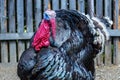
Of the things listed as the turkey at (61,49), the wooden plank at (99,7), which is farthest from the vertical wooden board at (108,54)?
the turkey at (61,49)

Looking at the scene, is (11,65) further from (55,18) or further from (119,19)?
(55,18)

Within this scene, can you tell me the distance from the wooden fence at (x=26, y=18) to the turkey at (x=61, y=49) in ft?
8.50

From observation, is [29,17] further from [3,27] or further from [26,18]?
[3,27]

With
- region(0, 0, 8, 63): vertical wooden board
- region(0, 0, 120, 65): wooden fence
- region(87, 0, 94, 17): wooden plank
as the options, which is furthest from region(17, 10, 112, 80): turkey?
region(0, 0, 8, 63): vertical wooden board

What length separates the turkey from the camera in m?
4.17

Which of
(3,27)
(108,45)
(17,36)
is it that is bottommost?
(108,45)

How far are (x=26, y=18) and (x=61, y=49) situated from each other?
3.24 meters

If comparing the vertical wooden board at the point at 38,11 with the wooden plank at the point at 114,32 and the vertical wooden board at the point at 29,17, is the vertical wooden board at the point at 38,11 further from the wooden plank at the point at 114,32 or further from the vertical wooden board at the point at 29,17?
the wooden plank at the point at 114,32

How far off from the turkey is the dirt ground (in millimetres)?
2226

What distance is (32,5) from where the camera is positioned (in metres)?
7.46

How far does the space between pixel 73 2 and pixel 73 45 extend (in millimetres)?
3082

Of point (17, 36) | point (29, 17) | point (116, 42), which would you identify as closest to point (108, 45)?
point (116, 42)

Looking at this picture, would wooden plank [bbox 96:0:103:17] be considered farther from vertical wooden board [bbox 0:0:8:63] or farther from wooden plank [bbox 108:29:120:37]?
vertical wooden board [bbox 0:0:8:63]

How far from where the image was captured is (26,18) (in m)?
7.47
